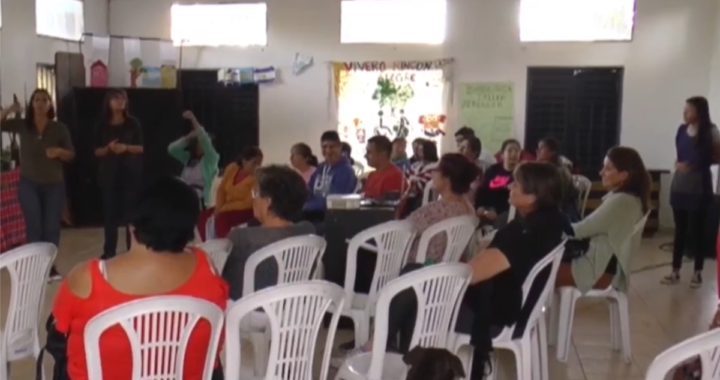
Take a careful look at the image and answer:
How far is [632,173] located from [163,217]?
256 centimetres

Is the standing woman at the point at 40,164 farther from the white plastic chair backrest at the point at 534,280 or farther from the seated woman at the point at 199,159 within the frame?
the white plastic chair backrest at the point at 534,280

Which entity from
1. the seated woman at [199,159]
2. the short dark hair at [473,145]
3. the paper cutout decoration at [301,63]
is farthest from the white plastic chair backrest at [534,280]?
the paper cutout decoration at [301,63]

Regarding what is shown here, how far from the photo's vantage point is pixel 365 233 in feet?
10.5

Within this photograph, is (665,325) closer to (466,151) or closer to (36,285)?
(466,151)

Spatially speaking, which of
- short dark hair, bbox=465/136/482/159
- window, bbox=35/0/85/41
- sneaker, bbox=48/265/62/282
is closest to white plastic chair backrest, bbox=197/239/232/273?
sneaker, bbox=48/265/62/282

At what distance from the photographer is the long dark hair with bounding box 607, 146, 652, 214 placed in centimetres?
368

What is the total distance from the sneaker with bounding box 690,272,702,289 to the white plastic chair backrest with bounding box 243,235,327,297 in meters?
3.58

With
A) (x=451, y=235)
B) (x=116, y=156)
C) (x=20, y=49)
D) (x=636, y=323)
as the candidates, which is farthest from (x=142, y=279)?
(x=20, y=49)

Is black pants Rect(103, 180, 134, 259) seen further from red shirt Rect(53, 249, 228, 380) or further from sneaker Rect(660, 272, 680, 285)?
sneaker Rect(660, 272, 680, 285)

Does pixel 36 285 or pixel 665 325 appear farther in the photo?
pixel 665 325

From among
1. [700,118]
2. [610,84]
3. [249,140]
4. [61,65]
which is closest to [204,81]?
[249,140]

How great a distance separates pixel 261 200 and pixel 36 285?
3.03 feet

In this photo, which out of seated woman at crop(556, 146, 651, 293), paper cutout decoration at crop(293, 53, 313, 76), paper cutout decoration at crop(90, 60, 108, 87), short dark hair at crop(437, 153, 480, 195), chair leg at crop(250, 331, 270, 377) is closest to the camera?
chair leg at crop(250, 331, 270, 377)

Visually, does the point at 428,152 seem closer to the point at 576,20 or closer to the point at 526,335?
the point at 576,20
